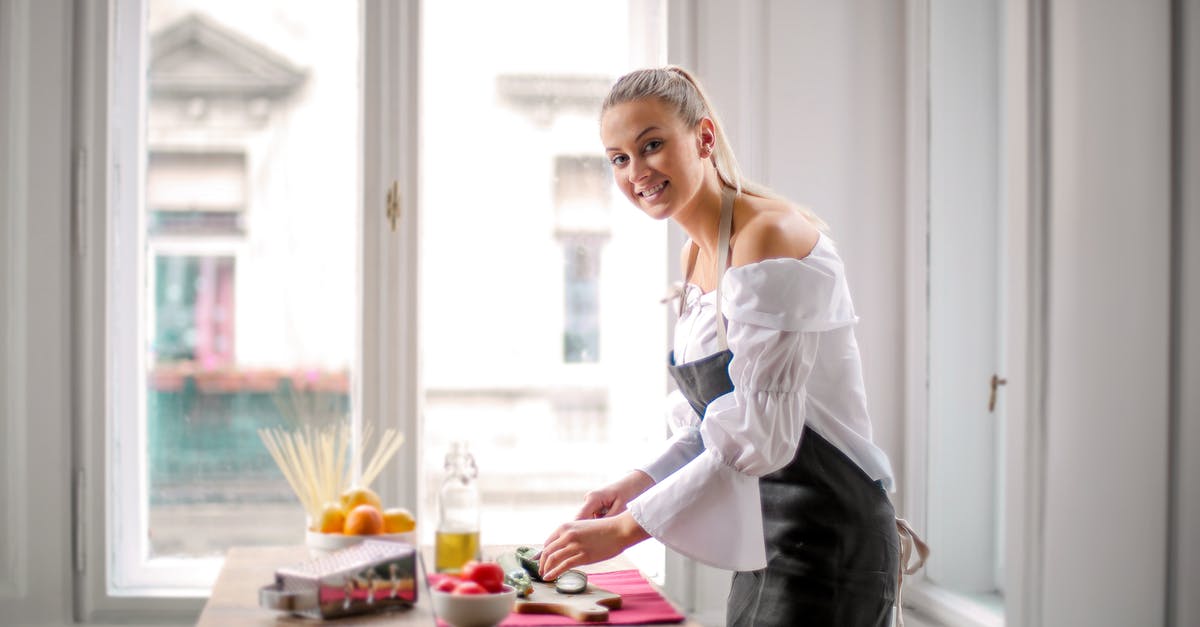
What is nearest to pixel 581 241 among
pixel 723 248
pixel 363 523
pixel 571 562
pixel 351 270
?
pixel 351 270

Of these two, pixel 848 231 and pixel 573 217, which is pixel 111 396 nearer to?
pixel 573 217

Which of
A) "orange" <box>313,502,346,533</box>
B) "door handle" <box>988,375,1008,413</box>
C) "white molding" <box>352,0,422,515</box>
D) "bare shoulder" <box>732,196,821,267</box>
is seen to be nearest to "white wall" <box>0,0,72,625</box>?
"white molding" <box>352,0,422,515</box>

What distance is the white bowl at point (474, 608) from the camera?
1491 millimetres

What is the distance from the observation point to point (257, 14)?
122 inches

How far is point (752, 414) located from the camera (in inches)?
60.9

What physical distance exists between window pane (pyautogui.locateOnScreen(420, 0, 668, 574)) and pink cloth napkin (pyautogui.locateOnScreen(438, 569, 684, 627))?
1250 millimetres

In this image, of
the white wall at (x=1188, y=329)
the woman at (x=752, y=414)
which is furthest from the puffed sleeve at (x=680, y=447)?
the white wall at (x=1188, y=329)

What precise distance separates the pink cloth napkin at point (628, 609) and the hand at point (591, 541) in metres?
0.09

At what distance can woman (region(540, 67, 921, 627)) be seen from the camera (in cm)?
156

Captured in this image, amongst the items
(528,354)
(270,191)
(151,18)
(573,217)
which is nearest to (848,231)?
(573,217)

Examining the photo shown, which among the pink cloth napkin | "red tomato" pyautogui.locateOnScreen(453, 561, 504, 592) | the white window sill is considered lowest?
the white window sill

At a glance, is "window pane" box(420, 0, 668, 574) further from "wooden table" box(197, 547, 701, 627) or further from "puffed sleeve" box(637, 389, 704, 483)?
"puffed sleeve" box(637, 389, 704, 483)

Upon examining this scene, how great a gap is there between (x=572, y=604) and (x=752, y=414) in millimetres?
409

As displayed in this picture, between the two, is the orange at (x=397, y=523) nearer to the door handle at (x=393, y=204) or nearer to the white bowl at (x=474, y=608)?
the white bowl at (x=474, y=608)
